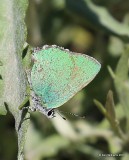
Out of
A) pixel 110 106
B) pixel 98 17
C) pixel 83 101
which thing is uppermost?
pixel 98 17

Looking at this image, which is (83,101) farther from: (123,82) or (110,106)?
(110,106)

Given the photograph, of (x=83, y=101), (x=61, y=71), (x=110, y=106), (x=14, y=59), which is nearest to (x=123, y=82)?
(x=110, y=106)

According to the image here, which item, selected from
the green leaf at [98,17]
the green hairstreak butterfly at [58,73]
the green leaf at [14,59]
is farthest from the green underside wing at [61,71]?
the green leaf at [98,17]

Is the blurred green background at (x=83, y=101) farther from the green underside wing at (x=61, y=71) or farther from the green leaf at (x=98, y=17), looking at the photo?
the green underside wing at (x=61, y=71)

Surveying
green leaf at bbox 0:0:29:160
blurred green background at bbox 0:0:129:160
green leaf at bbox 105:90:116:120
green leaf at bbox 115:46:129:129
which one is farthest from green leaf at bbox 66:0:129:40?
green leaf at bbox 0:0:29:160

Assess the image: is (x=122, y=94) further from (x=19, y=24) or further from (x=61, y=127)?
(x=19, y=24)

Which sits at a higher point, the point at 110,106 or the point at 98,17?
the point at 98,17

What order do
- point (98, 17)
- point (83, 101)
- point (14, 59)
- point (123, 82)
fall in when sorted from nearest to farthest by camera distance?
point (14, 59), point (123, 82), point (98, 17), point (83, 101)

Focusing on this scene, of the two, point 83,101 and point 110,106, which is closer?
point 110,106
